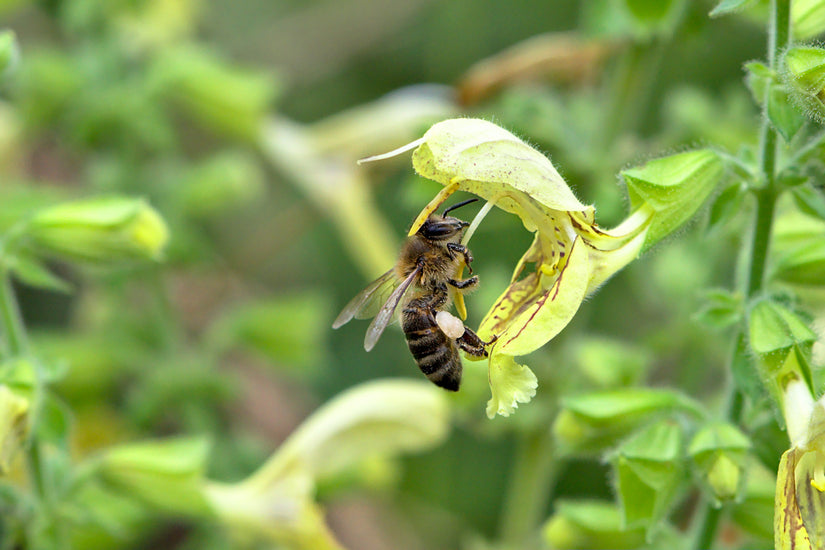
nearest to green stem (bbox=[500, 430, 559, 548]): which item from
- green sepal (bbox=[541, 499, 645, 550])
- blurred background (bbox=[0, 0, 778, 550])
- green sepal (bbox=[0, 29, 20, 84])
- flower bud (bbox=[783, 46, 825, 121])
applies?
blurred background (bbox=[0, 0, 778, 550])

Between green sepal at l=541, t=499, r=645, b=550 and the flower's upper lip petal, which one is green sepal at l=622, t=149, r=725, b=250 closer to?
the flower's upper lip petal

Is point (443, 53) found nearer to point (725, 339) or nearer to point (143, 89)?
point (143, 89)

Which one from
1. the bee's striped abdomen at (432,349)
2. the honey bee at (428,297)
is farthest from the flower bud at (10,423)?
the bee's striped abdomen at (432,349)

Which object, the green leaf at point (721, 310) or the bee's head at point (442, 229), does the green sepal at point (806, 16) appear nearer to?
the green leaf at point (721, 310)

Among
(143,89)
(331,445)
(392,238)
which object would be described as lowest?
(331,445)

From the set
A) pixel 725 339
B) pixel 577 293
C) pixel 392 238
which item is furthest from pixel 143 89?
pixel 577 293
